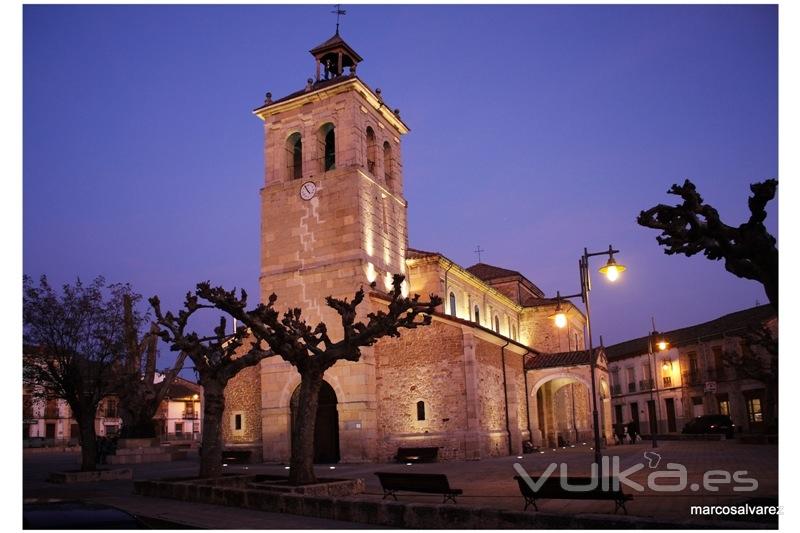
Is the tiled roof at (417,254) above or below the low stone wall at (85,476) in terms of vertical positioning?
above

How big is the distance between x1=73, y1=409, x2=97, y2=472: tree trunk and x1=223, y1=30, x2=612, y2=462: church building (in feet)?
29.8

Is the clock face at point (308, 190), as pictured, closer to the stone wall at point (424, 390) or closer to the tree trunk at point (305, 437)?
the stone wall at point (424, 390)

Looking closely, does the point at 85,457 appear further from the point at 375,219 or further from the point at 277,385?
the point at 375,219

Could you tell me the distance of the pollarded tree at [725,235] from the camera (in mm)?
10133

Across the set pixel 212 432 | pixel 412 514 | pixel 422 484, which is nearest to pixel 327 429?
pixel 212 432

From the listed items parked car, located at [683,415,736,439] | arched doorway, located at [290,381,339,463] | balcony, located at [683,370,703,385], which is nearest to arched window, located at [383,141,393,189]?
arched doorway, located at [290,381,339,463]

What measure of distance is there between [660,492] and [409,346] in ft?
51.6

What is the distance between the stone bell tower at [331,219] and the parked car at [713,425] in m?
23.6

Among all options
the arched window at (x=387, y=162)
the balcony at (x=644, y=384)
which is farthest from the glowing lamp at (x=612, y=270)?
the balcony at (x=644, y=384)

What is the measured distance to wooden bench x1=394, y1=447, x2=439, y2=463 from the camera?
87.3ft

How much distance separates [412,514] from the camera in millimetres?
11273

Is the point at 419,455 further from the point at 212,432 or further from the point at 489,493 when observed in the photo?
the point at 489,493

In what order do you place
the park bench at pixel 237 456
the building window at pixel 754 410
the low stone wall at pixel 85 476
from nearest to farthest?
the low stone wall at pixel 85 476 → the park bench at pixel 237 456 → the building window at pixel 754 410

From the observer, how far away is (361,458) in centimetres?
2741
